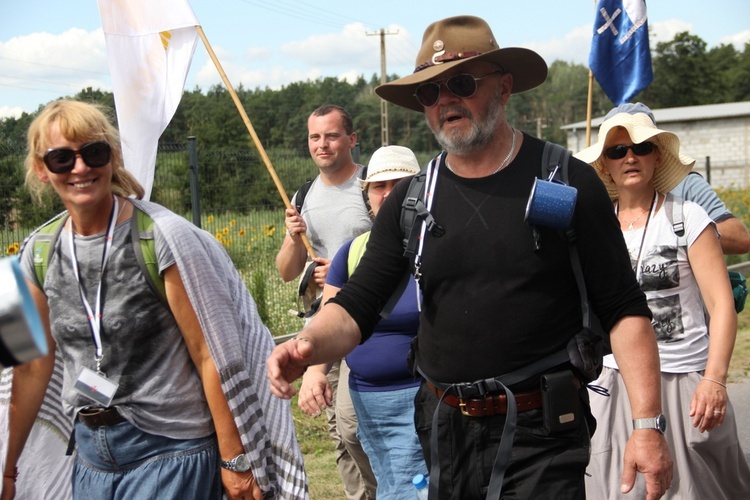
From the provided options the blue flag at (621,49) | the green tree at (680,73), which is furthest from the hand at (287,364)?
the green tree at (680,73)

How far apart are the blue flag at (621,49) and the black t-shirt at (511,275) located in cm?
350

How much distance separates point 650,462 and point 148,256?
177 cm

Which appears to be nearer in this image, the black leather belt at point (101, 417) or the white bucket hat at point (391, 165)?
the black leather belt at point (101, 417)

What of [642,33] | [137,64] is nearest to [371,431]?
[137,64]

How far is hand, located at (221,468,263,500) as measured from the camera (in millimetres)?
3285

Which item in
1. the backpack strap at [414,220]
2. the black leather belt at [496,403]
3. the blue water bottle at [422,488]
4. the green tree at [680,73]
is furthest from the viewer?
the green tree at [680,73]

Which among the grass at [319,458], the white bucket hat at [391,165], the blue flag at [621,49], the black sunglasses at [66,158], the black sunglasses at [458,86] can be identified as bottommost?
the grass at [319,458]

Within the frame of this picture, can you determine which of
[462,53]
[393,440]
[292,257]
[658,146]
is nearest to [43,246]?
[462,53]

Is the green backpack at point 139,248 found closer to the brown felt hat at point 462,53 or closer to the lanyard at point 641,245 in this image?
the brown felt hat at point 462,53

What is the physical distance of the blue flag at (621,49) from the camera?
6.34 m

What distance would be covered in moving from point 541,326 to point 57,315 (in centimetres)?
164

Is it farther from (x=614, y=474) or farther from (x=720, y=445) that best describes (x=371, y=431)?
(x=720, y=445)

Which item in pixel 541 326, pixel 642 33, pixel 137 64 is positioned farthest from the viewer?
pixel 642 33

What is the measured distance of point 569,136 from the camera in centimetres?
6047
